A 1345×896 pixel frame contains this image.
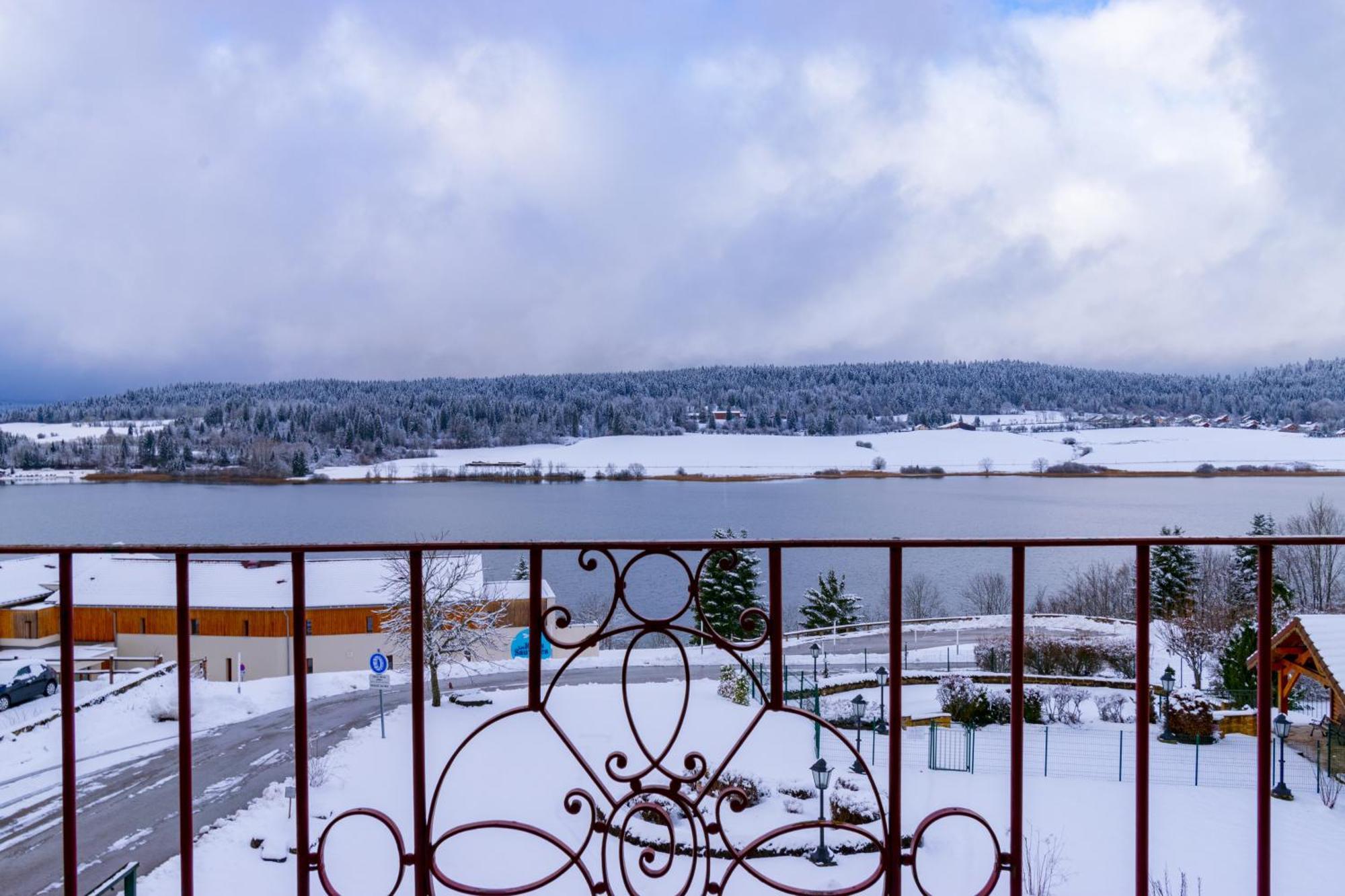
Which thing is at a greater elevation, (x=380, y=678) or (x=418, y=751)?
(x=418, y=751)

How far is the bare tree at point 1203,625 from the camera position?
52.5 ft

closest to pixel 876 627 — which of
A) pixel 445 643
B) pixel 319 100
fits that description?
pixel 445 643

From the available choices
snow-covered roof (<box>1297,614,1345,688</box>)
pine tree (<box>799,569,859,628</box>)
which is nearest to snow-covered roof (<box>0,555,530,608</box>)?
pine tree (<box>799,569,859,628</box>)

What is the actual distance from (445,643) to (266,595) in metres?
10.1

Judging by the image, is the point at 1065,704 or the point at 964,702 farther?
the point at 1065,704

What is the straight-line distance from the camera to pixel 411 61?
8.50 meters

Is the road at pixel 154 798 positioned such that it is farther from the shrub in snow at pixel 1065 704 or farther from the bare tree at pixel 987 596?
the bare tree at pixel 987 596

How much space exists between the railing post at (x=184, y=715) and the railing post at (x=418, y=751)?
346 mm

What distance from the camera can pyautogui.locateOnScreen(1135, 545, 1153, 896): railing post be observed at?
1.37m

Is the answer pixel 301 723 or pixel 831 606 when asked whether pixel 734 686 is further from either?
pixel 301 723

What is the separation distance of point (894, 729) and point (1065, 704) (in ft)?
42.3

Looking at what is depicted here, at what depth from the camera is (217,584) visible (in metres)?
25.0

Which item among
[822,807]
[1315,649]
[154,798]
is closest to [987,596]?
[1315,649]

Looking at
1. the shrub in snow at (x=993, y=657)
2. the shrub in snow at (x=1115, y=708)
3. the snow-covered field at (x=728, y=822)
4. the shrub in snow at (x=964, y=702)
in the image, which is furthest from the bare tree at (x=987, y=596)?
the snow-covered field at (x=728, y=822)
